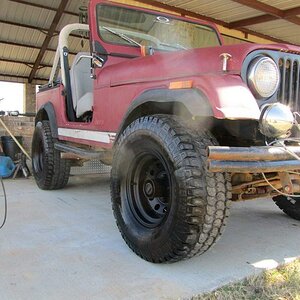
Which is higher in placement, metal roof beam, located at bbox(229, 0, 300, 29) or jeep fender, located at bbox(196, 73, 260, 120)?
metal roof beam, located at bbox(229, 0, 300, 29)

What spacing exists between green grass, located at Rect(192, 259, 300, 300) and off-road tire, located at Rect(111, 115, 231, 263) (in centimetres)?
27

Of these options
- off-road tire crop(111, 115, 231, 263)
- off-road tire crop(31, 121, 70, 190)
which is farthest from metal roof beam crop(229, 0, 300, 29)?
off-road tire crop(111, 115, 231, 263)

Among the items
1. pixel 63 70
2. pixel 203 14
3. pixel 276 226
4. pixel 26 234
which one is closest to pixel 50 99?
pixel 63 70

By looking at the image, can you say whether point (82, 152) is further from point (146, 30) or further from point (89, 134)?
point (146, 30)

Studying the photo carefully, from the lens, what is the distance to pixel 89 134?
12.0ft

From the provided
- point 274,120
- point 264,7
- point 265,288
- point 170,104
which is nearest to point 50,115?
point 170,104

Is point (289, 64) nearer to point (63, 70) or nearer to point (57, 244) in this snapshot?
point (57, 244)

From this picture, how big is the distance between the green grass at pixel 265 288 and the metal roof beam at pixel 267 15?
808 cm

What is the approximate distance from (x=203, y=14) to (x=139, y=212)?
28.7ft

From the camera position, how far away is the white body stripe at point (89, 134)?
10.7ft

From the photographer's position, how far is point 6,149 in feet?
21.6

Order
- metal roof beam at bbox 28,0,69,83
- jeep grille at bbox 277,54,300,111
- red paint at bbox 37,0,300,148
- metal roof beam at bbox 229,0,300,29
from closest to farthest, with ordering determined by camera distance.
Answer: red paint at bbox 37,0,300,148 → jeep grille at bbox 277,54,300,111 → metal roof beam at bbox 229,0,300,29 → metal roof beam at bbox 28,0,69,83

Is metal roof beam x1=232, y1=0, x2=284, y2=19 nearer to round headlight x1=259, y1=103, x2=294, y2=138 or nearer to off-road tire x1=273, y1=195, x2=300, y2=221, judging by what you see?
off-road tire x1=273, y1=195, x2=300, y2=221

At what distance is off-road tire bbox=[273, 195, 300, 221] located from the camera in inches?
137
